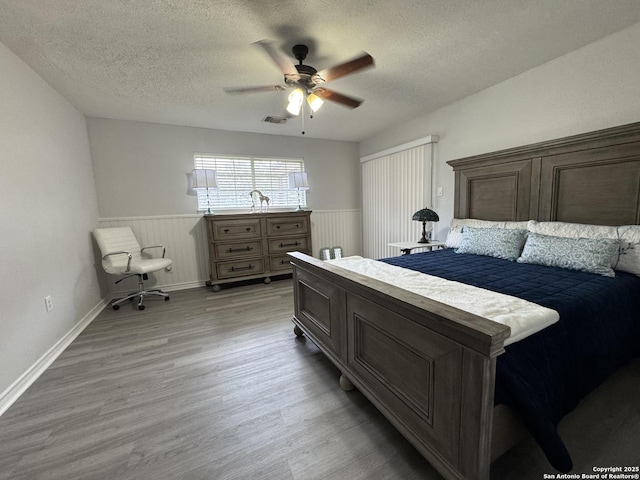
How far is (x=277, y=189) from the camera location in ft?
15.0

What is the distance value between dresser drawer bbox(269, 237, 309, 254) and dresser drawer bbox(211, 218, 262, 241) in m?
0.26

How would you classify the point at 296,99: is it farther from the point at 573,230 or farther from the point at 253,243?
the point at 573,230

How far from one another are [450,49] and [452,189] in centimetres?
169

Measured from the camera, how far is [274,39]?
196 cm

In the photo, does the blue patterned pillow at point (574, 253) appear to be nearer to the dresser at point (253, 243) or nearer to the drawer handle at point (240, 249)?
the dresser at point (253, 243)

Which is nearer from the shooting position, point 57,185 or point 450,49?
point 450,49

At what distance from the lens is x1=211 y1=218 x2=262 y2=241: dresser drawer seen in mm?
3773

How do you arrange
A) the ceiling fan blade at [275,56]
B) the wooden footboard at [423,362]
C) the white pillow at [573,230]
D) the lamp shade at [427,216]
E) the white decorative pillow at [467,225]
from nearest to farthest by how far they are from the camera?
the wooden footboard at [423,362]
the ceiling fan blade at [275,56]
the white pillow at [573,230]
the white decorative pillow at [467,225]
the lamp shade at [427,216]

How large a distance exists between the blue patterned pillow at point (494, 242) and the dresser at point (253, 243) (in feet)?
7.82

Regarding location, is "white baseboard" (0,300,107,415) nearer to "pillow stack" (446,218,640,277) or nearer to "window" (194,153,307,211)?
"window" (194,153,307,211)

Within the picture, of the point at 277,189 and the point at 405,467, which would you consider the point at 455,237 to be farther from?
the point at 277,189

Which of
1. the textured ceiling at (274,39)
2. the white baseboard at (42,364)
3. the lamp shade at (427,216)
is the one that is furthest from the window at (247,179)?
the lamp shade at (427,216)

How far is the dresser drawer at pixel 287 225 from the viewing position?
411cm

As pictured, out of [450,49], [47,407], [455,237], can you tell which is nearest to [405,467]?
[47,407]
